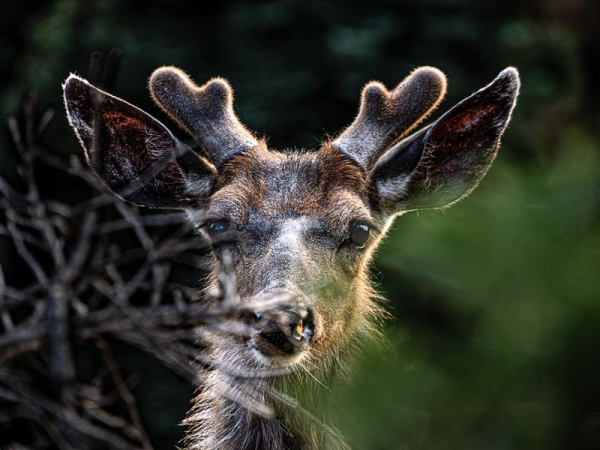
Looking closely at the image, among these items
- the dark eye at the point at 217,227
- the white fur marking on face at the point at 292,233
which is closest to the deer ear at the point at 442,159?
the white fur marking on face at the point at 292,233

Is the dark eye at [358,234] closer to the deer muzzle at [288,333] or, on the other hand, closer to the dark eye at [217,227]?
the dark eye at [217,227]

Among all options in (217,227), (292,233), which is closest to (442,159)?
(292,233)

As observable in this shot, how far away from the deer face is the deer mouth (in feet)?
0.54

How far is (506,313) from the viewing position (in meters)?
1.37

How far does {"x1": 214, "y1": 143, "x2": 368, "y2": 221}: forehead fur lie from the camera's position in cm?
468

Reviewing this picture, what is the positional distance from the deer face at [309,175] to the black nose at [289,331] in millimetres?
162

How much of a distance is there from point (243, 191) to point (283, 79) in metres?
4.98

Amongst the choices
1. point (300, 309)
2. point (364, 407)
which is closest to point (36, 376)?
point (300, 309)

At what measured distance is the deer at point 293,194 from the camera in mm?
4379

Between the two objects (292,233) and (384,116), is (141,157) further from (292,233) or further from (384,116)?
(384,116)

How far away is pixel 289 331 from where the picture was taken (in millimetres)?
3637

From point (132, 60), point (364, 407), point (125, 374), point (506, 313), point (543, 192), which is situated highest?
point (543, 192)

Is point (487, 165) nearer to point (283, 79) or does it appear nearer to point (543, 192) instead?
point (543, 192)

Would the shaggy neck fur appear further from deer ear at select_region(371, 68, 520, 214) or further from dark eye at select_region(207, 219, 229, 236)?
deer ear at select_region(371, 68, 520, 214)
